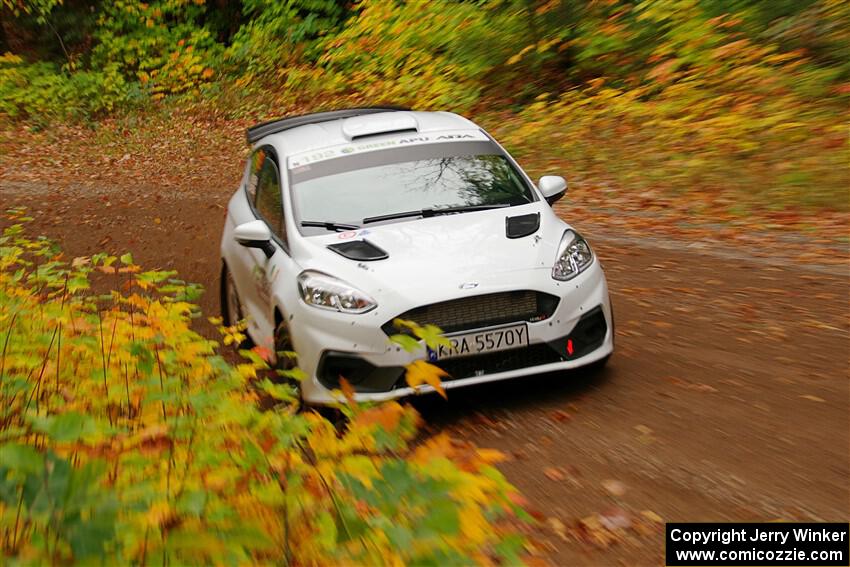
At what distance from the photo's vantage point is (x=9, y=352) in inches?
210

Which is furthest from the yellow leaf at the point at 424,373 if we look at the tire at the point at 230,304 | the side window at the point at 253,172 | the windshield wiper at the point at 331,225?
the side window at the point at 253,172

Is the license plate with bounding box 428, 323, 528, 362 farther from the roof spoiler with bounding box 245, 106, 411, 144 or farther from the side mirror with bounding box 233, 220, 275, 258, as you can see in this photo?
the roof spoiler with bounding box 245, 106, 411, 144

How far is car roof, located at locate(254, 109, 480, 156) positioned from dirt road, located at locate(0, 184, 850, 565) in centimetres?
211

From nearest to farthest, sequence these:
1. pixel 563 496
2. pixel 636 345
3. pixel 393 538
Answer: pixel 393 538, pixel 563 496, pixel 636 345

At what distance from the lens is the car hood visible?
5.35m

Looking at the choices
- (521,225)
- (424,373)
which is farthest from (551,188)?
→ (424,373)

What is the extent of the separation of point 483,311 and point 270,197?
238 cm

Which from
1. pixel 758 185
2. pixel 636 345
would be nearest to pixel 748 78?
pixel 758 185

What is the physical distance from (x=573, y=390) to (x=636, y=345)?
1.03m

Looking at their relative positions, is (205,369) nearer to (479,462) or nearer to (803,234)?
(479,462)

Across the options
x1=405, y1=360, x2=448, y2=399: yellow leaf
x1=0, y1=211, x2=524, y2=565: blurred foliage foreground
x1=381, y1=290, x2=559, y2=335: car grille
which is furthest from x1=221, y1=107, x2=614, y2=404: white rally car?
x1=405, y1=360, x2=448, y2=399: yellow leaf

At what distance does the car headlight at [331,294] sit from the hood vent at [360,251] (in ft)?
0.77

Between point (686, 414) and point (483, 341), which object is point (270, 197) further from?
point (686, 414)

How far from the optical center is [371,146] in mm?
6891
